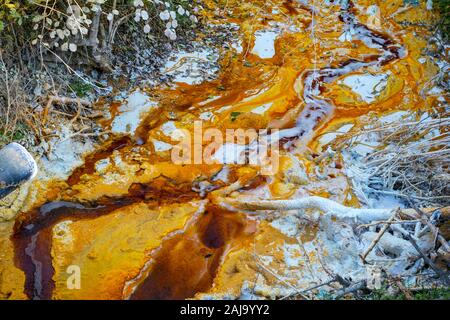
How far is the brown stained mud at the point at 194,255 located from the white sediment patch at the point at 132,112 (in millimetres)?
995

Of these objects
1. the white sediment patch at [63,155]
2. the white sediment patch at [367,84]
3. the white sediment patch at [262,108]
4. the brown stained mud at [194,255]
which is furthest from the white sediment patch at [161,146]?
the white sediment patch at [367,84]

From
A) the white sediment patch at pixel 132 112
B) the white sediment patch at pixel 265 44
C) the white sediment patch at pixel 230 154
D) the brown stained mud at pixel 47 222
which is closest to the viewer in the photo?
the brown stained mud at pixel 47 222

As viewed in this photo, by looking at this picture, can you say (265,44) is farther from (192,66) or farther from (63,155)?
(63,155)

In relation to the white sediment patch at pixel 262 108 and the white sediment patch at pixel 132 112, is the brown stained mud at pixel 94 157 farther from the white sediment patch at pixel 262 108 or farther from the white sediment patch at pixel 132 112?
the white sediment patch at pixel 262 108

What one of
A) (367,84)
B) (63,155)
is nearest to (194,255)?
(63,155)

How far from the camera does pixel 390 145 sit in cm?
345

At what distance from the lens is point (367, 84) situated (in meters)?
4.19

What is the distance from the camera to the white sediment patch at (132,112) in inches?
140

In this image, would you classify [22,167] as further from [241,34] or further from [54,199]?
[241,34]

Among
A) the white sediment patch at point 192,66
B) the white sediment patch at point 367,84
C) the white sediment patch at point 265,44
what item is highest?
the white sediment patch at point 265,44

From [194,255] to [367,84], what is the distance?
7.81 ft

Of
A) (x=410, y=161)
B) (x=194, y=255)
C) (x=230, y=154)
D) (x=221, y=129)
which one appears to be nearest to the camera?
(x=194, y=255)

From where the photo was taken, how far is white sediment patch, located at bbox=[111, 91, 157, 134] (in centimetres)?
355

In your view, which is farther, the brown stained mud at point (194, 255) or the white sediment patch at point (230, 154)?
the white sediment patch at point (230, 154)
